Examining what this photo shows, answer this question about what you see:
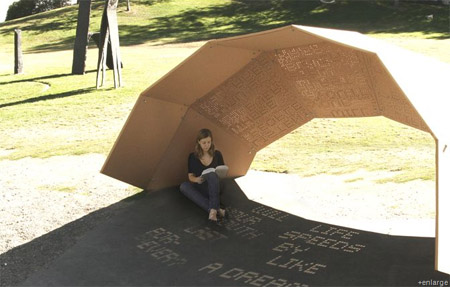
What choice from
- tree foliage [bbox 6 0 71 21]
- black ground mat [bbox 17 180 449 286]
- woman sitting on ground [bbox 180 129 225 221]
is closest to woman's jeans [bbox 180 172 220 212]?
woman sitting on ground [bbox 180 129 225 221]

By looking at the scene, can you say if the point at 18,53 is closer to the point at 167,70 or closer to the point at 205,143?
the point at 167,70

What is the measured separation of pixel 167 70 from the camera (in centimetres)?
2128

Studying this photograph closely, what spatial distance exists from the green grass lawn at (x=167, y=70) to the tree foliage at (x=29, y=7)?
529cm

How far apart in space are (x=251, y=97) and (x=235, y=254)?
8.72 ft

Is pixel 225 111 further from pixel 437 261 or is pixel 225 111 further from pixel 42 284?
pixel 437 261

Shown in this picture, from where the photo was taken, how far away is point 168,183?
360 inches

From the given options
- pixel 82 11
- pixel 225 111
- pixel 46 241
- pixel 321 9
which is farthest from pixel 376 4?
pixel 46 241

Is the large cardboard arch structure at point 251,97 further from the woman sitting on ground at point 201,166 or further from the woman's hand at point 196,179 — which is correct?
the woman's hand at point 196,179

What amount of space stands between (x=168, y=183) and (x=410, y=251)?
12.6ft

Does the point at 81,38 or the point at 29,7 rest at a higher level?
the point at 29,7

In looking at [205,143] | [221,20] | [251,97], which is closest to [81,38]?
[251,97]

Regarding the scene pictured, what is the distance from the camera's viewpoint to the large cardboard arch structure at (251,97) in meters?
7.20

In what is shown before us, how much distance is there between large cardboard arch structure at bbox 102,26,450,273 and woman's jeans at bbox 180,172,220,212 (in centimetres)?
72

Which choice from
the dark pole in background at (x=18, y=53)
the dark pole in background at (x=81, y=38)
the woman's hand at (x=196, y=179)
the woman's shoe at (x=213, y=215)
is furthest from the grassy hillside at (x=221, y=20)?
the woman's shoe at (x=213, y=215)
